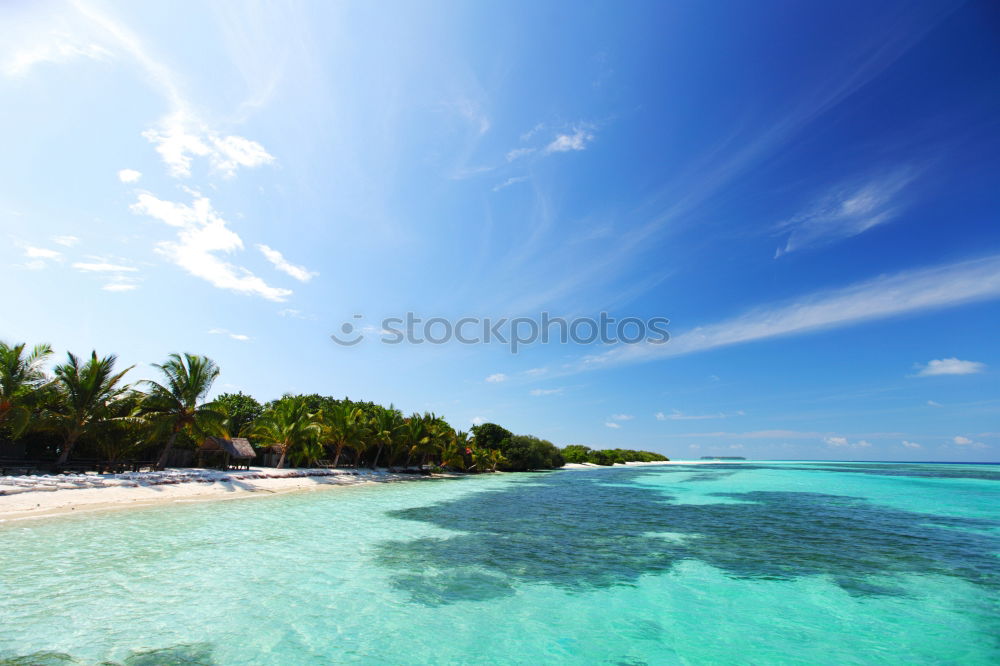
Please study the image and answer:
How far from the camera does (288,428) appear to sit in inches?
1435

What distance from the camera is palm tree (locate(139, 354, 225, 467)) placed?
2805cm

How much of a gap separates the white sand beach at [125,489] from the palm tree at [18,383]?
4.86 m

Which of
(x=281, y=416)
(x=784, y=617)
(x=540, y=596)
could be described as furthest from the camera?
(x=281, y=416)

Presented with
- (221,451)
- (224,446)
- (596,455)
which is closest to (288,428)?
(224,446)

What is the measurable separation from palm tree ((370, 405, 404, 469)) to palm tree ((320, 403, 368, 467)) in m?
1.94

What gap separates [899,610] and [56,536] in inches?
850

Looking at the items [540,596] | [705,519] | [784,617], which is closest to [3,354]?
[540,596]

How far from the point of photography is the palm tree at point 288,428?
3672cm

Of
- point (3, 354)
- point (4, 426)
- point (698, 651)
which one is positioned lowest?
point (698, 651)

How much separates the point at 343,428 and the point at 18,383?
21.6 meters

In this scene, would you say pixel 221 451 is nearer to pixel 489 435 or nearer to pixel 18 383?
pixel 18 383

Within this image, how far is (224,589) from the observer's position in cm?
845

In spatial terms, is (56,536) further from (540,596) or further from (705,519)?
(705,519)

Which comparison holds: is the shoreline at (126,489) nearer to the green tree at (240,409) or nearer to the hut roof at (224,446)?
the hut roof at (224,446)
